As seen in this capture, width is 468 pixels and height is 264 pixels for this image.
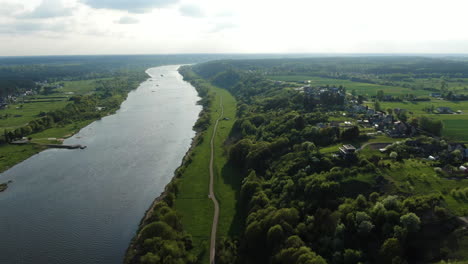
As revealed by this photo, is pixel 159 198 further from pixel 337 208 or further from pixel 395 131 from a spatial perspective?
pixel 395 131

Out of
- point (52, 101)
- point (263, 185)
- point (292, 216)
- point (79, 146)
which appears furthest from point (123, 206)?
point (52, 101)

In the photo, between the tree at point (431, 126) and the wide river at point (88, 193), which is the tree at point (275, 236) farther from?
the tree at point (431, 126)

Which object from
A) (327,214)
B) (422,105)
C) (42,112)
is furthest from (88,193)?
(422,105)

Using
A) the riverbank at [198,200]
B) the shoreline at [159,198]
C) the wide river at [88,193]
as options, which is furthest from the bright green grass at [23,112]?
the riverbank at [198,200]

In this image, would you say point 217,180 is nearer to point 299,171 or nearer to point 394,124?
point 299,171

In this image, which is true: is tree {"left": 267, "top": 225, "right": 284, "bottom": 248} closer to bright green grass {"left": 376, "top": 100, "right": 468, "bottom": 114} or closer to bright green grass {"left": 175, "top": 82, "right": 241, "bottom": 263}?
bright green grass {"left": 175, "top": 82, "right": 241, "bottom": 263}

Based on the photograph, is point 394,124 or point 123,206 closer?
point 123,206
